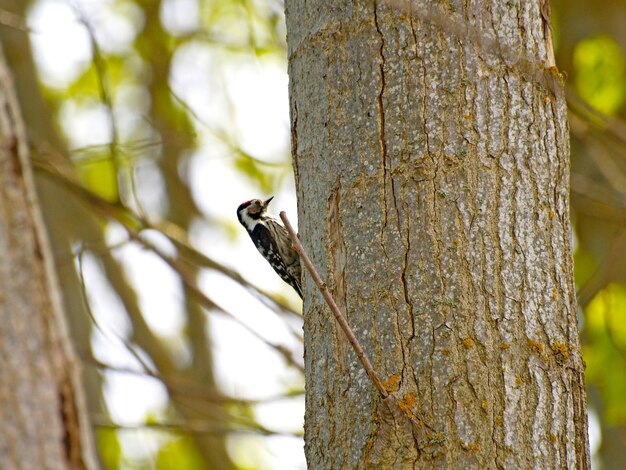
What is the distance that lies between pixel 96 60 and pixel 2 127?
3.70 metres

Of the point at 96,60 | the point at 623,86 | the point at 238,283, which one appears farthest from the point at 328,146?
the point at 623,86

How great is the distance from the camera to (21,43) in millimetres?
7891

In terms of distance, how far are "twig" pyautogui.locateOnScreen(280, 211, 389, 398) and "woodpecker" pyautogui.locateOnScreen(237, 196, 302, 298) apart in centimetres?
354

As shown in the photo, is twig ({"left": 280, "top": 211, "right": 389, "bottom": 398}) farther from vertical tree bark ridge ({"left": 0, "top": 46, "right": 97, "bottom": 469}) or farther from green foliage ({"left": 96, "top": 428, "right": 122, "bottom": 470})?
green foliage ({"left": 96, "top": 428, "right": 122, "bottom": 470})

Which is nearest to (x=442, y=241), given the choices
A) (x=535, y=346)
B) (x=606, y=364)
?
(x=535, y=346)

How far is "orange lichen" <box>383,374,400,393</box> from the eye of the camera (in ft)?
8.80

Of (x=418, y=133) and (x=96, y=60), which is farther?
(x=96, y=60)

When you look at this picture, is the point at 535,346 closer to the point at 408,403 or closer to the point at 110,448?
the point at 408,403

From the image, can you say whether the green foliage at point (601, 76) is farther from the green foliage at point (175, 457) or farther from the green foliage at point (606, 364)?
the green foliage at point (175, 457)

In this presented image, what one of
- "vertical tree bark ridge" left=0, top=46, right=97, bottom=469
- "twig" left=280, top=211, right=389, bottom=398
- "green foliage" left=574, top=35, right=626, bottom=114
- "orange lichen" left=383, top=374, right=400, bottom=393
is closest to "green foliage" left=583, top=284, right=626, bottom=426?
"green foliage" left=574, top=35, right=626, bottom=114

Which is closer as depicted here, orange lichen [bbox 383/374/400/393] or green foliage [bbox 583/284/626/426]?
orange lichen [bbox 383/374/400/393]

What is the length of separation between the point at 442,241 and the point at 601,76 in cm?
447

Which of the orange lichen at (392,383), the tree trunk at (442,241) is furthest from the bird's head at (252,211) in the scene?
the orange lichen at (392,383)

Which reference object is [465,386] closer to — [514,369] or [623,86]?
[514,369]
